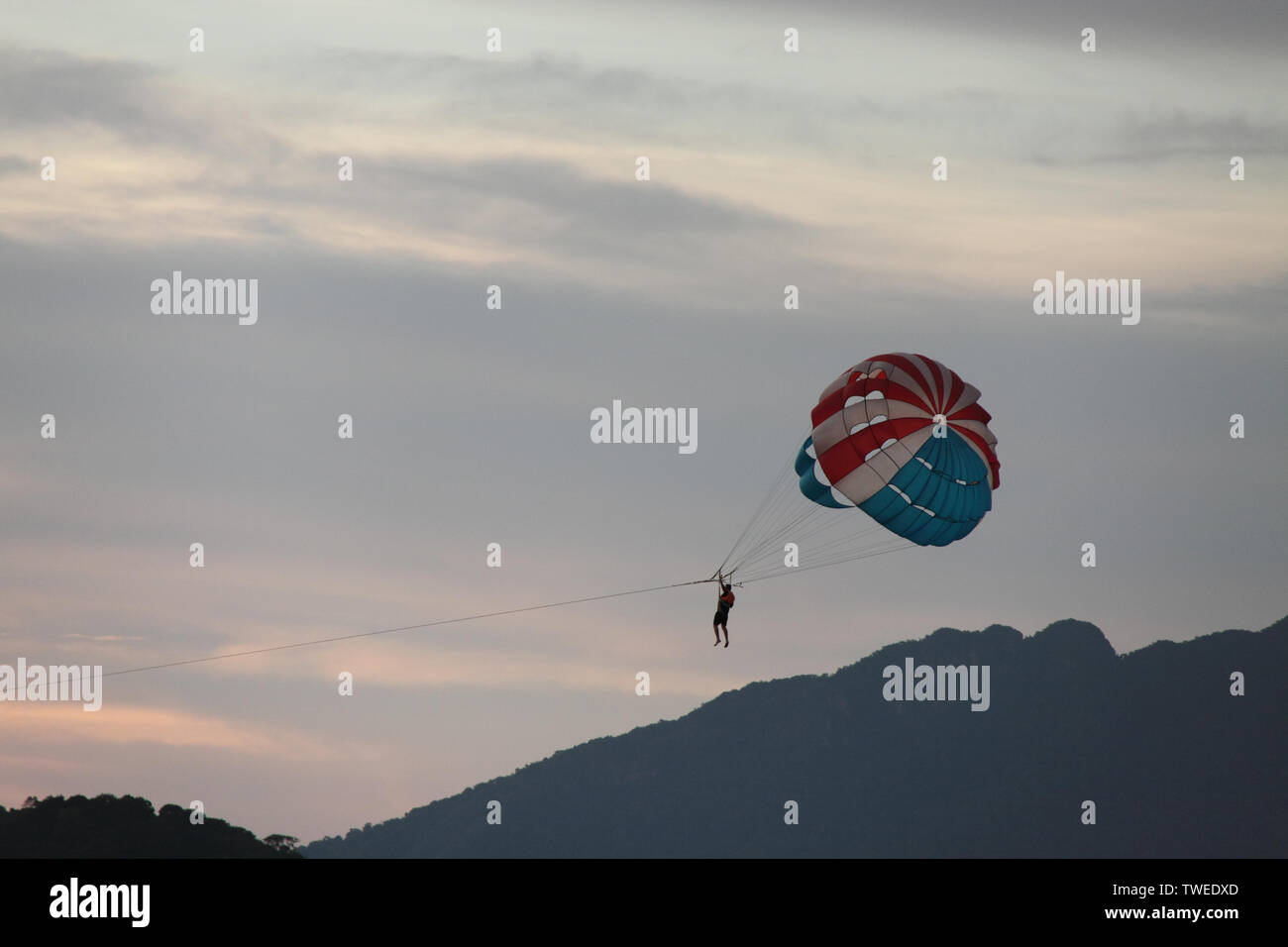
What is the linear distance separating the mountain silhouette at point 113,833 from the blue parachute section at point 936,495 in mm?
62751

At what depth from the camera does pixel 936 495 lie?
62094 mm

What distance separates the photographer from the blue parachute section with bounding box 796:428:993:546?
62.2 meters

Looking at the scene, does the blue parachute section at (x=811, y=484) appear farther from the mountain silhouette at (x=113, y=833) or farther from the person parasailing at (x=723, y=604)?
the mountain silhouette at (x=113, y=833)

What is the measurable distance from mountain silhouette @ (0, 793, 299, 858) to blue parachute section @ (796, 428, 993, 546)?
6275 cm

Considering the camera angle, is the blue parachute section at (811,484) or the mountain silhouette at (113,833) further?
the mountain silhouette at (113,833)

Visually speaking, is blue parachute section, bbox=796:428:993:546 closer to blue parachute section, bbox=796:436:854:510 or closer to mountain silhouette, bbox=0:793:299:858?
blue parachute section, bbox=796:436:854:510

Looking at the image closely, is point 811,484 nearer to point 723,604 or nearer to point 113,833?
point 723,604

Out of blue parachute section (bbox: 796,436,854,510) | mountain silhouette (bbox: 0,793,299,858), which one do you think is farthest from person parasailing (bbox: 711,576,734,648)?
mountain silhouette (bbox: 0,793,299,858)

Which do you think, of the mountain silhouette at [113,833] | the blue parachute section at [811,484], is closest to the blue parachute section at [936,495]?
the blue parachute section at [811,484]

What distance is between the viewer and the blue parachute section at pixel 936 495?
62156 mm

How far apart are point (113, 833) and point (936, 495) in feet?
218
